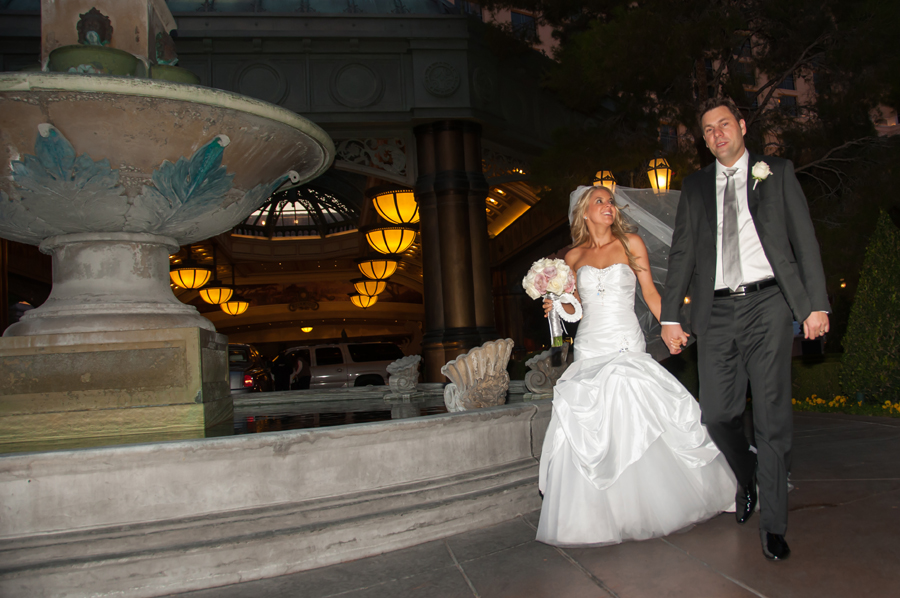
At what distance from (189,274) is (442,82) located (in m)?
9.43

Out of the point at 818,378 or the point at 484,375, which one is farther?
the point at 818,378

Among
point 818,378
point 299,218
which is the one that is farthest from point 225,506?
point 299,218

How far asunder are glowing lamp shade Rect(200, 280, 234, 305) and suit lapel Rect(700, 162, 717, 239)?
18.9 meters

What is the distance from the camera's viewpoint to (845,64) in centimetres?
895

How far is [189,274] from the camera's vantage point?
17.3 m

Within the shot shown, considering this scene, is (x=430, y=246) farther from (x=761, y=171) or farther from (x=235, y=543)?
(x=235, y=543)

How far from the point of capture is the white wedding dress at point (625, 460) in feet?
10.3

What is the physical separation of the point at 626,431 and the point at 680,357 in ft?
21.0

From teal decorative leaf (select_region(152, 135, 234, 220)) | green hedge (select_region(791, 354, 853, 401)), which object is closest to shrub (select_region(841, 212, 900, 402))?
green hedge (select_region(791, 354, 853, 401))

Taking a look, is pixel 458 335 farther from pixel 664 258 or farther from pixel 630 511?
pixel 630 511

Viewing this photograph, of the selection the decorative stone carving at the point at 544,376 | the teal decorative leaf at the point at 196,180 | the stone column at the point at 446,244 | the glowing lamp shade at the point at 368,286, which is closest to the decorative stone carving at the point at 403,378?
the decorative stone carving at the point at 544,376

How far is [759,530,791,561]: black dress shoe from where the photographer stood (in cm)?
273

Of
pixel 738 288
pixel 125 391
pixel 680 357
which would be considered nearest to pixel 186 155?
pixel 125 391

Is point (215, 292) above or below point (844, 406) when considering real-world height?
above
